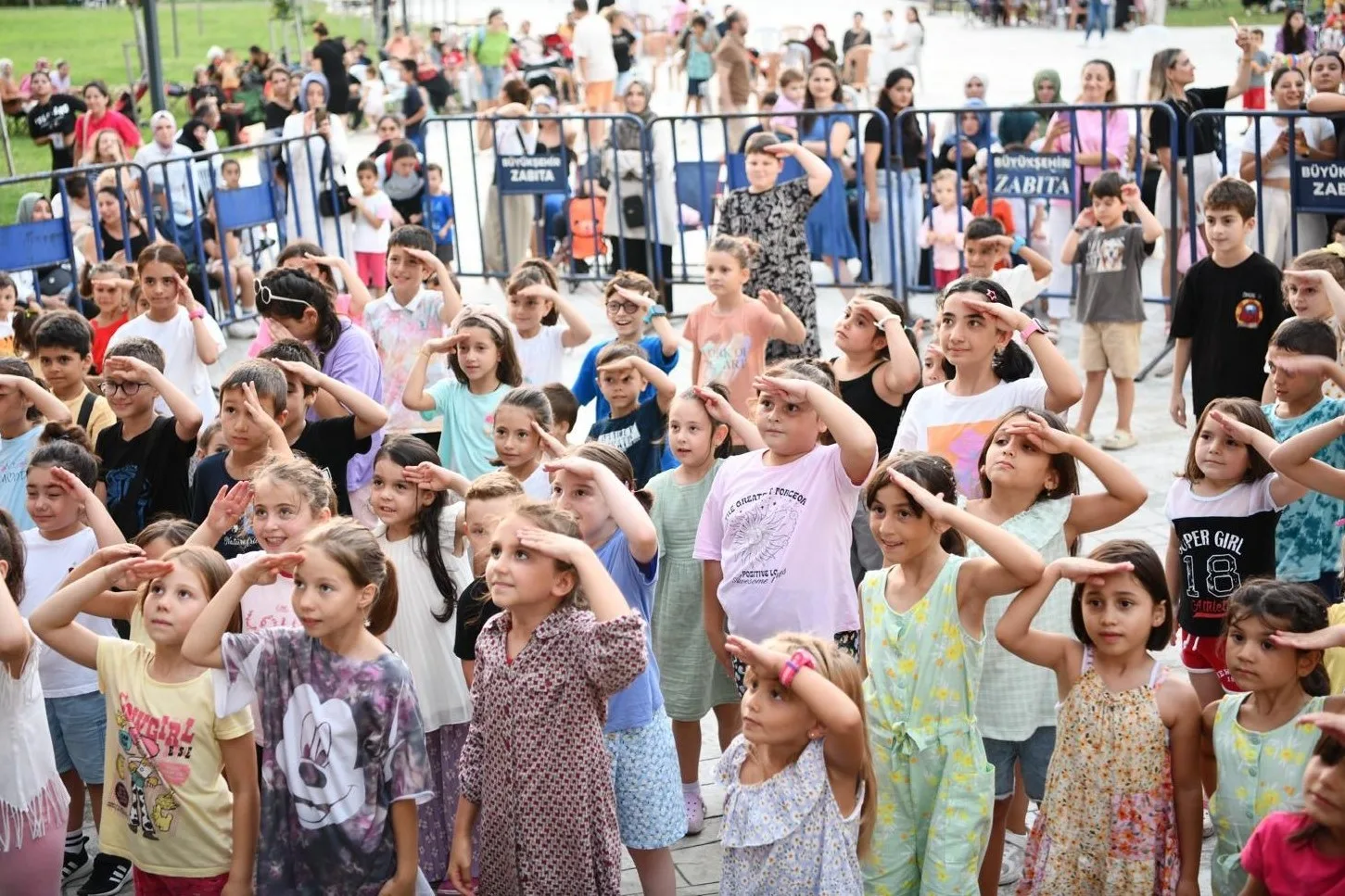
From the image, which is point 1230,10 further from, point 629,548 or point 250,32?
point 629,548

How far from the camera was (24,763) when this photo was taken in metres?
4.81

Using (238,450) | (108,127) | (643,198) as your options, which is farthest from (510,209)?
(238,450)

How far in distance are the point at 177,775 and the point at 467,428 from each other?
8.11 feet

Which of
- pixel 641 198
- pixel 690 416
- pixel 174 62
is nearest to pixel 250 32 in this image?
pixel 174 62

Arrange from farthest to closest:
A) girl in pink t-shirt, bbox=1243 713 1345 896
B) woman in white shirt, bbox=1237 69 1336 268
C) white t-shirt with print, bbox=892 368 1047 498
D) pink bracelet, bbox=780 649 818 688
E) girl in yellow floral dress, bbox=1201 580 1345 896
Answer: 1. woman in white shirt, bbox=1237 69 1336 268
2. white t-shirt with print, bbox=892 368 1047 498
3. girl in yellow floral dress, bbox=1201 580 1345 896
4. pink bracelet, bbox=780 649 818 688
5. girl in pink t-shirt, bbox=1243 713 1345 896

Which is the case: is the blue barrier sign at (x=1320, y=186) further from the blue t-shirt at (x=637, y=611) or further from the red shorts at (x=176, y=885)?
the red shorts at (x=176, y=885)

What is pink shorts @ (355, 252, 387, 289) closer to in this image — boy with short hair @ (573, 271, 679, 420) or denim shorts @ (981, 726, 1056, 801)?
boy with short hair @ (573, 271, 679, 420)

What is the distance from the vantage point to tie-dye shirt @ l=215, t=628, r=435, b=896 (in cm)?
427

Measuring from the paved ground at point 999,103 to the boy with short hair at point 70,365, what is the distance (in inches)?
81.6

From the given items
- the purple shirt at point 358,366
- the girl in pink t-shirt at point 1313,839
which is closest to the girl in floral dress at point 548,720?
the girl in pink t-shirt at point 1313,839

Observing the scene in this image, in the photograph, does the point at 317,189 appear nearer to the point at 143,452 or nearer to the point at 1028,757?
the point at 143,452

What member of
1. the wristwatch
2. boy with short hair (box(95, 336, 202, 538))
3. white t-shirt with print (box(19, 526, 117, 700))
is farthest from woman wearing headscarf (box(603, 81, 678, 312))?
white t-shirt with print (box(19, 526, 117, 700))

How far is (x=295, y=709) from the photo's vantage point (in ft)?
14.1

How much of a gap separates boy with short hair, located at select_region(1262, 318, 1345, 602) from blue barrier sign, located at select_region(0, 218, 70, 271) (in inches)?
337
